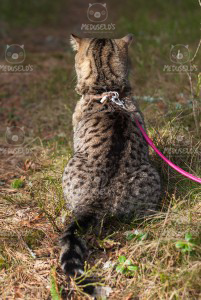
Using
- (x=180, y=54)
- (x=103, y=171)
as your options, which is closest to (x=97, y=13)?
(x=180, y=54)

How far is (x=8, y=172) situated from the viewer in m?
4.96

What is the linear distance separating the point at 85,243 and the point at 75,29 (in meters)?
8.24

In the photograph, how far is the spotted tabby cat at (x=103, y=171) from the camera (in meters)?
3.36

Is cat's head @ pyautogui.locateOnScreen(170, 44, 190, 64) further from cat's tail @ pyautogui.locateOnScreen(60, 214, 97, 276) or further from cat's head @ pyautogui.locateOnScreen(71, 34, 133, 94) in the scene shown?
cat's tail @ pyautogui.locateOnScreen(60, 214, 97, 276)

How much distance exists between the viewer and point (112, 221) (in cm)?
359

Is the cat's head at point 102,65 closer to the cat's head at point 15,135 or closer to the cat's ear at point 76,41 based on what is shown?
the cat's ear at point 76,41

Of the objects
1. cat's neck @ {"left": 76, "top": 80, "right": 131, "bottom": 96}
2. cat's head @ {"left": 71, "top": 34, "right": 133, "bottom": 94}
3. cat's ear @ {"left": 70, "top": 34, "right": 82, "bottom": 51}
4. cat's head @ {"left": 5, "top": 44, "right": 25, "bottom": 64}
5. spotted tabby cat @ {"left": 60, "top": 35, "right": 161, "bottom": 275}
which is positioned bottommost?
spotted tabby cat @ {"left": 60, "top": 35, "right": 161, "bottom": 275}

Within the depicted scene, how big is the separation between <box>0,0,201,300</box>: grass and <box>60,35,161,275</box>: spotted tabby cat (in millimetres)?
184

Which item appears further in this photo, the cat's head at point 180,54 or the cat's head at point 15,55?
the cat's head at point 15,55

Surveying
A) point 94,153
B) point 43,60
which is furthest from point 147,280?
point 43,60

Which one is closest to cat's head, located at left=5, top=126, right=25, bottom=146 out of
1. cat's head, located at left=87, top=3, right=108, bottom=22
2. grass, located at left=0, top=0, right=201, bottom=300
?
grass, located at left=0, top=0, right=201, bottom=300

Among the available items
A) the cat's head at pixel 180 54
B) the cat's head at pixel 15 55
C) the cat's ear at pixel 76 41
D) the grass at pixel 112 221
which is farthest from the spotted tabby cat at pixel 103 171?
the cat's head at pixel 15 55

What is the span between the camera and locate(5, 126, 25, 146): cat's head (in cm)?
570

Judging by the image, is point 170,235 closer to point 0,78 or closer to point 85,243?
point 85,243
